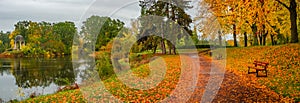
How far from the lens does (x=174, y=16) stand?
28.0 metres

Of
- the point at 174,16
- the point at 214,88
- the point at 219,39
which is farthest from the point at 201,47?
the point at 214,88

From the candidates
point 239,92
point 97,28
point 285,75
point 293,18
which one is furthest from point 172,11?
point 239,92

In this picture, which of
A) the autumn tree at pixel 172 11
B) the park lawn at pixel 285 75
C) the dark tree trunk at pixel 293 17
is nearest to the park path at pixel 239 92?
the park lawn at pixel 285 75

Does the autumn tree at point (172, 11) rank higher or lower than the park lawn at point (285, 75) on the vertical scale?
higher

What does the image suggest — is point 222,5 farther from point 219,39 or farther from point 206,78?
point 219,39

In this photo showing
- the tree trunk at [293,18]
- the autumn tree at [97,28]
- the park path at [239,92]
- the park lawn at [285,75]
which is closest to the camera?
the park path at [239,92]

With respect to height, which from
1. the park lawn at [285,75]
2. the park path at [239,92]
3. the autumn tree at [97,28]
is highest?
the autumn tree at [97,28]

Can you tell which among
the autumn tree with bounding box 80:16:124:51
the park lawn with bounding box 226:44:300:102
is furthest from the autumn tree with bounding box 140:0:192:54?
the park lawn with bounding box 226:44:300:102

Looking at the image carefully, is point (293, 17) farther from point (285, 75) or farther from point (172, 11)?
point (172, 11)

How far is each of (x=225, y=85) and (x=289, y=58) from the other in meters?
6.21

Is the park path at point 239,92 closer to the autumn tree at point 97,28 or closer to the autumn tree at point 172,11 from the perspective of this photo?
the autumn tree at point 172,11

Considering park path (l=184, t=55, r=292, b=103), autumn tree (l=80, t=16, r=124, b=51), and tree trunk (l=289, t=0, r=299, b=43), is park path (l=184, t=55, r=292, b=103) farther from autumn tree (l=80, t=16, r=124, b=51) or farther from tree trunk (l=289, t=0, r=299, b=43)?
autumn tree (l=80, t=16, r=124, b=51)

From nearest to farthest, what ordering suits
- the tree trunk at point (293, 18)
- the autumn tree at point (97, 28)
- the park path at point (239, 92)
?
the park path at point (239, 92), the tree trunk at point (293, 18), the autumn tree at point (97, 28)

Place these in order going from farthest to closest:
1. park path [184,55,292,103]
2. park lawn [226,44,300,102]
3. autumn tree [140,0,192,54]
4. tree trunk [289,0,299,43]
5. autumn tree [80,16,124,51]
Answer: autumn tree [80,16,124,51], autumn tree [140,0,192,54], tree trunk [289,0,299,43], park lawn [226,44,300,102], park path [184,55,292,103]
